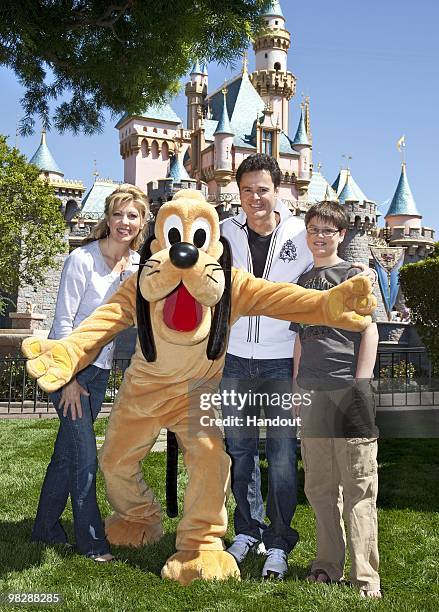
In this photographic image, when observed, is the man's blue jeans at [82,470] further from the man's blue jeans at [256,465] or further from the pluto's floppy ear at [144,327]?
the man's blue jeans at [256,465]

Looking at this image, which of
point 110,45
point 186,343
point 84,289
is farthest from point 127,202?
point 110,45

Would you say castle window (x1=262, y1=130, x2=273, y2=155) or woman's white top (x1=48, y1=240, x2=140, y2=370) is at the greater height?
castle window (x1=262, y1=130, x2=273, y2=155)

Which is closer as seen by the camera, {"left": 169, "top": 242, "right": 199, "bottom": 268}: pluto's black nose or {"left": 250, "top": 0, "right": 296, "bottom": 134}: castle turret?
{"left": 169, "top": 242, "right": 199, "bottom": 268}: pluto's black nose

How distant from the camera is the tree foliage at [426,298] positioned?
8797mm

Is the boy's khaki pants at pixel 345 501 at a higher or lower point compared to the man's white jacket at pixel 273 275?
lower

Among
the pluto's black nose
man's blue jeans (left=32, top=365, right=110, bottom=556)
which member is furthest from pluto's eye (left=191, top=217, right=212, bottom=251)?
man's blue jeans (left=32, top=365, right=110, bottom=556)

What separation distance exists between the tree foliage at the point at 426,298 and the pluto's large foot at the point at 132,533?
6223 millimetres

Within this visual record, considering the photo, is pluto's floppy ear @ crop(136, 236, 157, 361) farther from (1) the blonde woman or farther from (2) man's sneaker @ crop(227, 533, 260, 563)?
(2) man's sneaker @ crop(227, 533, 260, 563)

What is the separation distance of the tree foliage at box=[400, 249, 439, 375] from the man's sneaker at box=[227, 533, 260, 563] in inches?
236

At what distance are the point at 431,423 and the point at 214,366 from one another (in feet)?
21.7

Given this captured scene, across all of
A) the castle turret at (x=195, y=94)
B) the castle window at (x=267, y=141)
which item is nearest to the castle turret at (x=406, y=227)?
the castle window at (x=267, y=141)

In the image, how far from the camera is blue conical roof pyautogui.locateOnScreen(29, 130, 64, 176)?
3744cm

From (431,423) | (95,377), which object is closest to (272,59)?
(431,423)

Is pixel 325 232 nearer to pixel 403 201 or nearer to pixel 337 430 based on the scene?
pixel 337 430
